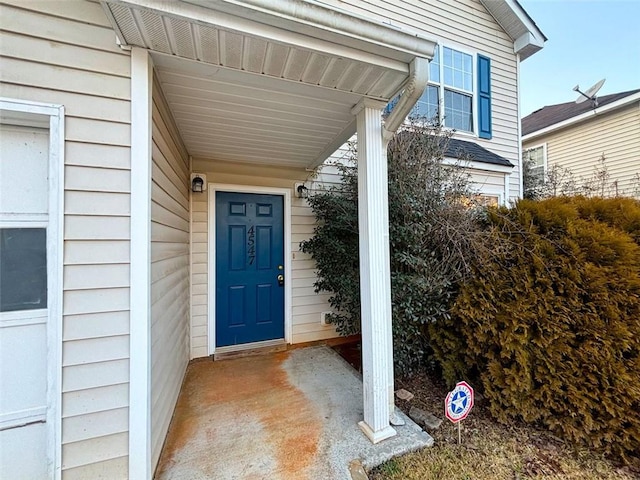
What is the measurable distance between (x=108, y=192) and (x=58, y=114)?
0.43m

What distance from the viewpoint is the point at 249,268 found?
3.58 meters

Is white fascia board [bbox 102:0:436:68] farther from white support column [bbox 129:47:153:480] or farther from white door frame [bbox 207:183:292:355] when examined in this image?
white door frame [bbox 207:183:292:355]

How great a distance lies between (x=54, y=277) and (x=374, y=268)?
6.19 ft

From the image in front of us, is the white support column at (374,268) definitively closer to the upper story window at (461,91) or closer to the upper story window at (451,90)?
the upper story window at (451,90)

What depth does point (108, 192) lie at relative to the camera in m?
1.48

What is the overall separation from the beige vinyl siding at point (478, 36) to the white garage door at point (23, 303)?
4.63 meters

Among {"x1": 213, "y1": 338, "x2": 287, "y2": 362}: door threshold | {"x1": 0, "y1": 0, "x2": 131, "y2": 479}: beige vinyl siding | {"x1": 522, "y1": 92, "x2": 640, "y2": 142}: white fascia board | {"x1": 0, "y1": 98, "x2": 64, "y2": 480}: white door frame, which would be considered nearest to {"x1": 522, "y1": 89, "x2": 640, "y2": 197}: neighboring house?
{"x1": 522, "y1": 92, "x2": 640, "y2": 142}: white fascia board

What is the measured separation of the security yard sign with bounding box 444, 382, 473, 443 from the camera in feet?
6.40

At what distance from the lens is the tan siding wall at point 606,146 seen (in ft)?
22.6

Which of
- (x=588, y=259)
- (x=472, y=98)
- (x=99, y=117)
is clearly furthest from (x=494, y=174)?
(x=99, y=117)

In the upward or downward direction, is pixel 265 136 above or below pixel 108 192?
above

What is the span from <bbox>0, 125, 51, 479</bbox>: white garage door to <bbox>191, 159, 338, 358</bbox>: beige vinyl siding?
1894mm

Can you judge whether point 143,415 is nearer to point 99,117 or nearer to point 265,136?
point 99,117

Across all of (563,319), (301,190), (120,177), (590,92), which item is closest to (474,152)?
(301,190)
